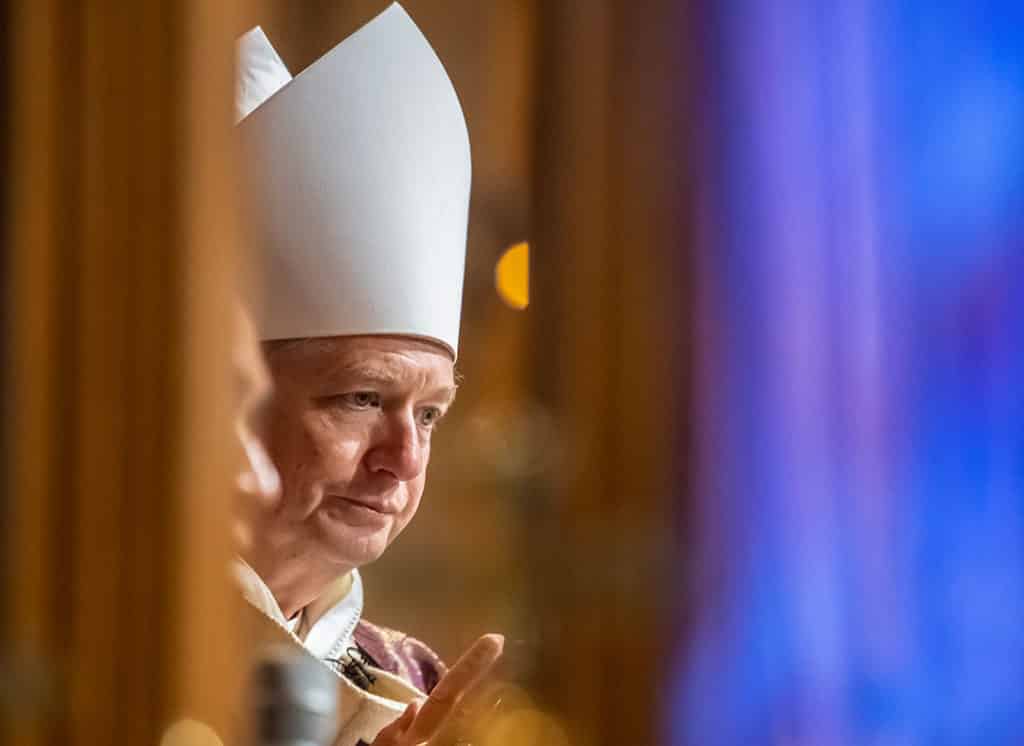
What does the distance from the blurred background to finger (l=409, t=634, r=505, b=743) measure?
0.04 feet

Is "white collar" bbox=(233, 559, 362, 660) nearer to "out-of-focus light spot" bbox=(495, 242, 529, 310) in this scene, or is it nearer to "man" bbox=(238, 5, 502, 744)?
"man" bbox=(238, 5, 502, 744)

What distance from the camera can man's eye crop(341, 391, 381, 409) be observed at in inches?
31.0

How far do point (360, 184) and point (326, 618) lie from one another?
26 centimetres

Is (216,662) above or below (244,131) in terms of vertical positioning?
below

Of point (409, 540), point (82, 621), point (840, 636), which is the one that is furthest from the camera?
point (840, 636)

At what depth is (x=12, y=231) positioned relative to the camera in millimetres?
717

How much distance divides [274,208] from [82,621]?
250 millimetres

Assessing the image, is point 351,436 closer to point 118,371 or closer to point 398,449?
point 398,449

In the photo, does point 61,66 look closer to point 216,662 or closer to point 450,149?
point 450,149

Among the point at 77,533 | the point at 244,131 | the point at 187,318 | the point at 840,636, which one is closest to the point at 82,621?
the point at 77,533

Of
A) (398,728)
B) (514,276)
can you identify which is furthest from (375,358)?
(398,728)

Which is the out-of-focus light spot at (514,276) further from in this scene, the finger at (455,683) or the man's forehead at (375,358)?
the finger at (455,683)

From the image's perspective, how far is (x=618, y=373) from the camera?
87cm

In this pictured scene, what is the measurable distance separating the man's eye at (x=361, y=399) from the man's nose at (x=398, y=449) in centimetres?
1
